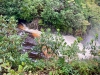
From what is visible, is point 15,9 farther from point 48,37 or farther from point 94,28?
point 48,37

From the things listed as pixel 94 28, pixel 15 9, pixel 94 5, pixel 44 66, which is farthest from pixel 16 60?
pixel 94 5

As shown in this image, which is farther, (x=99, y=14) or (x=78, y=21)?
(x=99, y=14)

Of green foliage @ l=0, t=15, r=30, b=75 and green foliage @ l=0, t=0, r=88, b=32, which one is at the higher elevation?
green foliage @ l=0, t=15, r=30, b=75

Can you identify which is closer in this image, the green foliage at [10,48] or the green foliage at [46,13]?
the green foliage at [10,48]

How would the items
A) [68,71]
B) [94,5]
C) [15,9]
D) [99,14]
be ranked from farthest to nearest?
[94,5] < [99,14] < [15,9] < [68,71]

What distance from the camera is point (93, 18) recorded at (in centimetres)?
1231

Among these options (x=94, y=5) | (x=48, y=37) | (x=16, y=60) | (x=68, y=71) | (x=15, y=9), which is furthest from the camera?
(x=94, y=5)

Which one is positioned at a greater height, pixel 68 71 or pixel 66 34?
pixel 68 71

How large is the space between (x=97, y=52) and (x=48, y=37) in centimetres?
156

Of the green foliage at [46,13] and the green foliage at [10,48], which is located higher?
the green foliage at [10,48]

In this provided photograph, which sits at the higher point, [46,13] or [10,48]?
[10,48]

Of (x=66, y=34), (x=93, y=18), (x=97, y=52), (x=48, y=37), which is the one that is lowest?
(x=66, y=34)

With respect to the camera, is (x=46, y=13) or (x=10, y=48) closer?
(x=10, y=48)

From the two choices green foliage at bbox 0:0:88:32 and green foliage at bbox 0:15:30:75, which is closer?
green foliage at bbox 0:15:30:75
